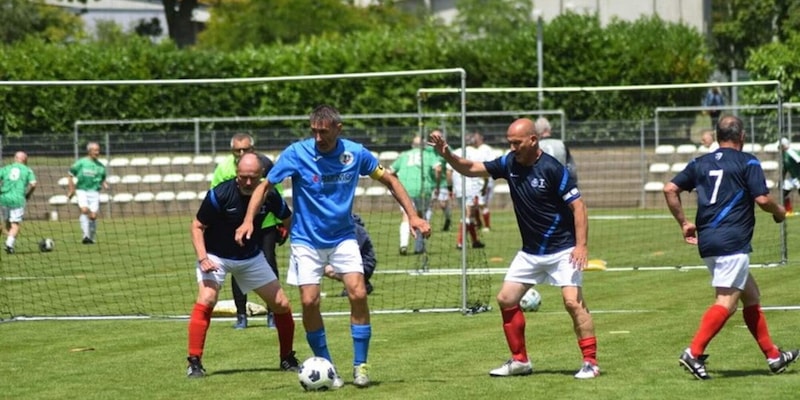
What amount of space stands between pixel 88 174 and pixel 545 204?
1873 cm

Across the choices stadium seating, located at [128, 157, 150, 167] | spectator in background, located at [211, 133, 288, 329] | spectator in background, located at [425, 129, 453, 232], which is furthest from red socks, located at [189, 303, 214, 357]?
stadium seating, located at [128, 157, 150, 167]

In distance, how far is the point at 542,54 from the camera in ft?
130

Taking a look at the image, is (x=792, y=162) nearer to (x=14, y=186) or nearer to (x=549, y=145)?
(x=549, y=145)

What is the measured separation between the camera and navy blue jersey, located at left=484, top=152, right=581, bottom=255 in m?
10.5

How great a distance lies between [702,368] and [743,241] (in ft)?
3.09

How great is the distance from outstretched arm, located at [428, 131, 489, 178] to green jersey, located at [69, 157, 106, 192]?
18.0 metres

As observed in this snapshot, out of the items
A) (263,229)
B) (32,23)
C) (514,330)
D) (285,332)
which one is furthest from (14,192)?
(32,23)

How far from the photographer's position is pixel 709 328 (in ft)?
33.5

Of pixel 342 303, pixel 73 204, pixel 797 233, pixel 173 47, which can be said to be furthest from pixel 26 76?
pixel 342 303

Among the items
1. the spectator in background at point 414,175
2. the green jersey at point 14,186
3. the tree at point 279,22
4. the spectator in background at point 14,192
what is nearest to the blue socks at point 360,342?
the spectator in background at point 414,175

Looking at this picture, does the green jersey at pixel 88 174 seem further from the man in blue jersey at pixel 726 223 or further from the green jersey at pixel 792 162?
the man in blue jersey at pixel 726 223

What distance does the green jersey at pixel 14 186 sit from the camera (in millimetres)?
25453

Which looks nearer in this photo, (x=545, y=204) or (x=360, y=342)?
(x=360, y=342)

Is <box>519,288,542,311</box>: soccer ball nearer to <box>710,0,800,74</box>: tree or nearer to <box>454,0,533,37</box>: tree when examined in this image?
<box>710,0,800,74</box>: tree
